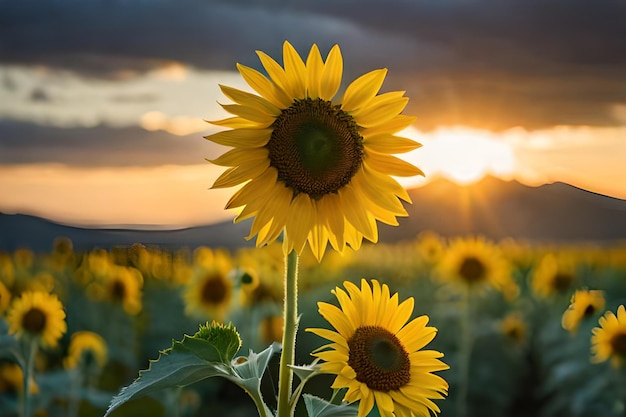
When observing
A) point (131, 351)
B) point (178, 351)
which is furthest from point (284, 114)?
point (131, 351)

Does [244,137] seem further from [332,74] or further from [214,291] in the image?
[214,291]

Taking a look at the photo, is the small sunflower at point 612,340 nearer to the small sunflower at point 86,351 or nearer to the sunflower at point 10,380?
the small sunflower at point 86,351

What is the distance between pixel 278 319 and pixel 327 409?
1753 mm

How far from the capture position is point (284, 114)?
24.8 inches

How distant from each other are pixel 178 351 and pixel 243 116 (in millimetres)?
183

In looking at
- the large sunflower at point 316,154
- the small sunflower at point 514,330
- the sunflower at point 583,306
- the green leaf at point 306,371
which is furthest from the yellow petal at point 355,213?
the small sunflower at point 514,330

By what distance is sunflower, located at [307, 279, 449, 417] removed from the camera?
1.98 feet

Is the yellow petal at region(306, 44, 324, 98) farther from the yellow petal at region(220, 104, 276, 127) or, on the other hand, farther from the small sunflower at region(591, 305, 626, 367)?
the small sunflower at region(591, 305, 626, 367)

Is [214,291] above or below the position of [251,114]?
below

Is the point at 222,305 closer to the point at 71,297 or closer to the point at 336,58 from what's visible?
the point at 71,297

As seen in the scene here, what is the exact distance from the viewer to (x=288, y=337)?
575 millimetres

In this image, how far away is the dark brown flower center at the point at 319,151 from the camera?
0.64 metres

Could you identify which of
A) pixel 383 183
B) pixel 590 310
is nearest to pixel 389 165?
pixel 383 183

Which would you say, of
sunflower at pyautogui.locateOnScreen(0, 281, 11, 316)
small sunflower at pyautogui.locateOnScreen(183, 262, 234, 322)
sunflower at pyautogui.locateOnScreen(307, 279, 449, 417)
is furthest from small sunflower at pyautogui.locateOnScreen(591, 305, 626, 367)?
sunflower at pyautogui.locateOnScreen(0, 281, 11, 316)
